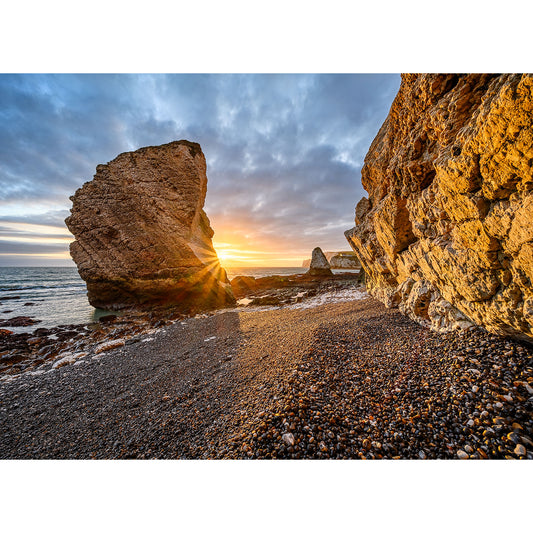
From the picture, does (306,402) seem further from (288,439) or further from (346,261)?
(346,261)

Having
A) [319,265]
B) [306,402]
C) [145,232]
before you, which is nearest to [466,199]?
[306,402]

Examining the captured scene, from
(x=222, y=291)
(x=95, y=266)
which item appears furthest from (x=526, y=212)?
(x=95, y=266)

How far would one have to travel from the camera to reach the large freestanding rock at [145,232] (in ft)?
53.6

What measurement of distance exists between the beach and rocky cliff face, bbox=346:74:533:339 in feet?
2.32

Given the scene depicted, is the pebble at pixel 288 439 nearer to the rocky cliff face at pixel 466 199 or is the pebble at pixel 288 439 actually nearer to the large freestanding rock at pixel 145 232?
the rocky cliff face at pixel 466 199

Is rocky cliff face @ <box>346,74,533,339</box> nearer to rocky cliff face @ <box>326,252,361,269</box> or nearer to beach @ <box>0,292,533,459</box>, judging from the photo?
beach @ <box>0,292,533,459</box>

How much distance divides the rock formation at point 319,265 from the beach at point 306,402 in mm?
28835

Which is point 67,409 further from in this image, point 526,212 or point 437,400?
point 526,212

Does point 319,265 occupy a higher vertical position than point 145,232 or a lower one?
lower

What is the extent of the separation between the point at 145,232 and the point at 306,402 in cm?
1788

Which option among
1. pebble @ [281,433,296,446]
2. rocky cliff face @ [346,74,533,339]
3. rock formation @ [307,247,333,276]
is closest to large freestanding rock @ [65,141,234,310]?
rocky cliff face @ [346,74,533,339]

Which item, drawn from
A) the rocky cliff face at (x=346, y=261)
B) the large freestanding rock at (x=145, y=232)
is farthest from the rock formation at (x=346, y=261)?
the large freestanding rock at (x=145, y=232)

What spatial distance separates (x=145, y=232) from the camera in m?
16.8

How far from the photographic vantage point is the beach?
7.98ft
